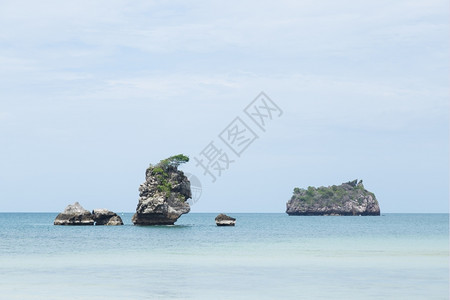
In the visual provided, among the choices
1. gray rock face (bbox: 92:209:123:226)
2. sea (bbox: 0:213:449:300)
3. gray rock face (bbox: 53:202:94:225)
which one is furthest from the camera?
gray rock face (bbox: 53:202:94:225)

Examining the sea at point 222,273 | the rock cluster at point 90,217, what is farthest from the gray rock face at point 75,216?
the sea at point 222,273

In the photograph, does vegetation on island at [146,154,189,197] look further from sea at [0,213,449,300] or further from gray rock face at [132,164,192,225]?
sea at [0,213,449,300]

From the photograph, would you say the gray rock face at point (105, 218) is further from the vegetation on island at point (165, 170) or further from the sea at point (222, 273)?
the sea at point (222, 273)

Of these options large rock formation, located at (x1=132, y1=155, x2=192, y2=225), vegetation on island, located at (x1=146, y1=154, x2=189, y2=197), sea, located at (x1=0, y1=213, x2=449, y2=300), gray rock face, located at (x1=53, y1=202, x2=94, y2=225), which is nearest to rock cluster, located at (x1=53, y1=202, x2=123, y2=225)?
gray rock face, located at (x1=53, y1=202, x2=94, y2=225)

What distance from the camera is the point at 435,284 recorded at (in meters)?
30.8

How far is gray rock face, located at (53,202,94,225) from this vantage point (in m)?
107

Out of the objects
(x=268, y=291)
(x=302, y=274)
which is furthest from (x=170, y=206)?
(x=268, y=291)

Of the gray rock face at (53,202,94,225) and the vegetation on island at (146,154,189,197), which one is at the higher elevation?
the vegetation on island at (146,154,189,197)

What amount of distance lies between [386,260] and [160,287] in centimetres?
2050

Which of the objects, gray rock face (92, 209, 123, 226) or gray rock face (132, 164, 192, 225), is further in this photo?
gray rock face (92, 209, 123, 226)

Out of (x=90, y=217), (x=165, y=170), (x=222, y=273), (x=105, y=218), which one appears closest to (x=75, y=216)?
(x=90, y=217)

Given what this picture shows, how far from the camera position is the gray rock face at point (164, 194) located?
95244 mm

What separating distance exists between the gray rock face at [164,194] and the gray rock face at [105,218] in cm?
1043

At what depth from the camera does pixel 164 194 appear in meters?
94.5
